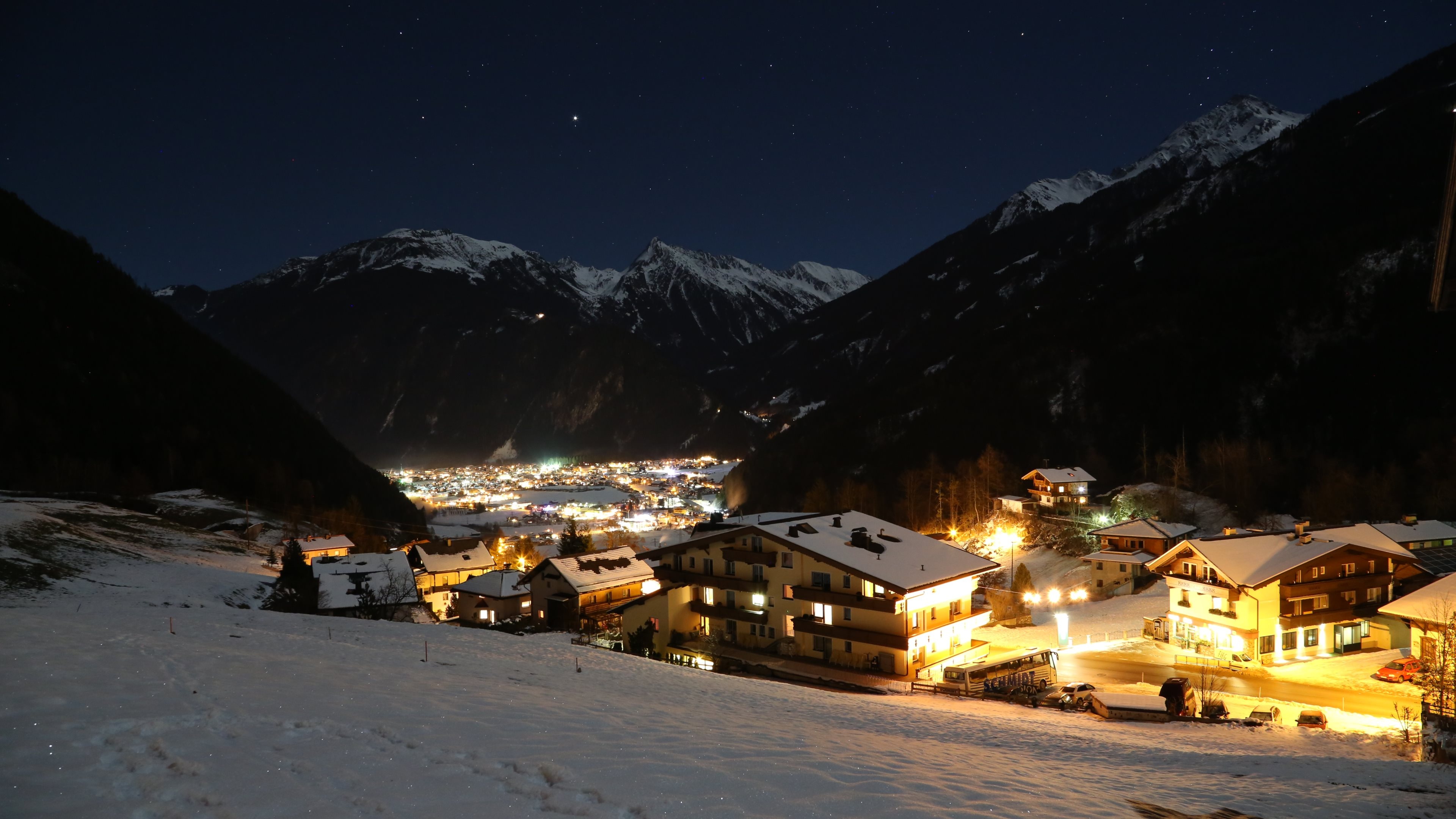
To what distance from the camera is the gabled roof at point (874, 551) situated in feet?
101

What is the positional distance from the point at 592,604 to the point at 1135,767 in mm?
33865

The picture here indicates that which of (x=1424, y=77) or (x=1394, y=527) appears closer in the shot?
(x=1394, y=527)

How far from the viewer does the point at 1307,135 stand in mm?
156250

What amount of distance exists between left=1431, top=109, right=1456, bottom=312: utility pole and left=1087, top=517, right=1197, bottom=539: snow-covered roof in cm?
5305

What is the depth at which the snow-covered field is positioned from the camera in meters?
6.84

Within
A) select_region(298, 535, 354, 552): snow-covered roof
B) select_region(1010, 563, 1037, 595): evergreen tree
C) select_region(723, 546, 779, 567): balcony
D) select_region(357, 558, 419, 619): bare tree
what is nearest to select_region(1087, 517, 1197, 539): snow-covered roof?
select_region(1010, 563, 1037, 595): evergreen tree

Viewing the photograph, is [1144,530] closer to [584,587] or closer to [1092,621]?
[1092,621]

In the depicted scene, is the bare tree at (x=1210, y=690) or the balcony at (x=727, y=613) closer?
the bare tree at (x=1210, y=690)

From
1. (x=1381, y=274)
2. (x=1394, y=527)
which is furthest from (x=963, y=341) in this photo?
(x=1394, y=527)

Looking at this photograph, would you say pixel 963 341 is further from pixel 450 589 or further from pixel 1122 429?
pixel 450 589

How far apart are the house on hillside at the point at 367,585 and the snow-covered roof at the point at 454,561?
9.39 meters

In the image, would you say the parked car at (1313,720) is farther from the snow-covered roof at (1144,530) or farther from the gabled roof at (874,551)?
the snow-covered roof at (1144,530)

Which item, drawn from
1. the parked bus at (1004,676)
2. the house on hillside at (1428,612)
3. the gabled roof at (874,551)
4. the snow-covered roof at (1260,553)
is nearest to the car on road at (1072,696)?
the parked bus at (1004,676)

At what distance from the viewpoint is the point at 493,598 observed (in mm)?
45938
